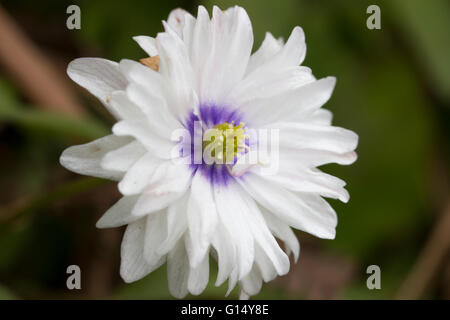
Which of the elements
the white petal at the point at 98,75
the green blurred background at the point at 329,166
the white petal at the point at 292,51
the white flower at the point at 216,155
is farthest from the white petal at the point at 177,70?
the green blurred background at the point at 329,166

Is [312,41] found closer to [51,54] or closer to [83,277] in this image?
[51,54]

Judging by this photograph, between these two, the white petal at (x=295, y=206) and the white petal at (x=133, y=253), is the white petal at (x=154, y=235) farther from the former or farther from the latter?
the white petal at (x=295, y=206)

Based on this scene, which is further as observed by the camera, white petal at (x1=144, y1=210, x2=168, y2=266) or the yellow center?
the yellow center

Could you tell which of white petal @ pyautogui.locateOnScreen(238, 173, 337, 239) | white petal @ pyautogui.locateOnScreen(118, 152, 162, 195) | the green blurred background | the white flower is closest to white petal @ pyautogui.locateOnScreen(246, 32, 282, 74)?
the white flower

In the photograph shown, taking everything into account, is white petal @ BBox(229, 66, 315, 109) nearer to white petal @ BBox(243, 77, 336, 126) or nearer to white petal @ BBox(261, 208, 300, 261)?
white petal @ BBox(243, 77, 336, 126)

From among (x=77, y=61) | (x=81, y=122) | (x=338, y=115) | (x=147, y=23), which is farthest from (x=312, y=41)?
(x=77, y=61)

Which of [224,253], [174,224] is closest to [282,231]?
[224,253]

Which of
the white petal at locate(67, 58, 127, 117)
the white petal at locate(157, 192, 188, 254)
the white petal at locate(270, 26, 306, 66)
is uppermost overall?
the white petal at locate(270, 26, 306, 66)
